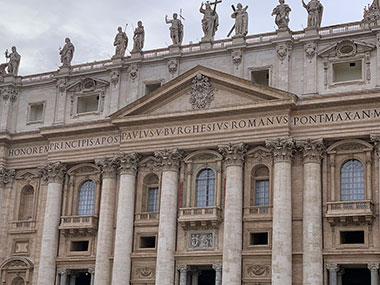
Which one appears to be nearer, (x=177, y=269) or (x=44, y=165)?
(x=177, y=269)

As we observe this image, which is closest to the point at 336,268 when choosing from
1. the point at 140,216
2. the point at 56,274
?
the point at 140,216

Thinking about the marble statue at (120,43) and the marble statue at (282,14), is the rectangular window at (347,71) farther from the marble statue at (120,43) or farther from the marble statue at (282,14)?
the marble statue at (120,43)

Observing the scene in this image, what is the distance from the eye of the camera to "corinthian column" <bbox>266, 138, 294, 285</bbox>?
41281mm

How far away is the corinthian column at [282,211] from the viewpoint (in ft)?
135

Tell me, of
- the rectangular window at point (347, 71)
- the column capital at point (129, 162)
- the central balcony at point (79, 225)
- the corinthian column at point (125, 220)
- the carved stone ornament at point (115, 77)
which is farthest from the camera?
the carved stone ornament at point (115, 77)

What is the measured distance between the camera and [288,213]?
139 ft

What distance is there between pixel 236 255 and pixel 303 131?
8207 mm

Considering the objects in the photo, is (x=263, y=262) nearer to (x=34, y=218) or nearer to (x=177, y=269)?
(x=177, y=269)

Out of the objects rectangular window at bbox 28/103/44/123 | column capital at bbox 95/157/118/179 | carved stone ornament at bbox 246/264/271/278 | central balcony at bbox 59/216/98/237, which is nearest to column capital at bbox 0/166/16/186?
rectangular window at bbox 28/103/44/123

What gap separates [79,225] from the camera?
4838cm

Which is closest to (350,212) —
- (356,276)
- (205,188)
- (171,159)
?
(356,276)

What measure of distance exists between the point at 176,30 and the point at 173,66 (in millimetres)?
2748

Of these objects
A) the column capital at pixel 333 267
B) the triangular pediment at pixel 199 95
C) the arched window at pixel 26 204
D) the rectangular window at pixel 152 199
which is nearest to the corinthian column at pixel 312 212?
the column capital at pixel 333 267

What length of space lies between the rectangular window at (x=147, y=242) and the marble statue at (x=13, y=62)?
1711 centimetres
